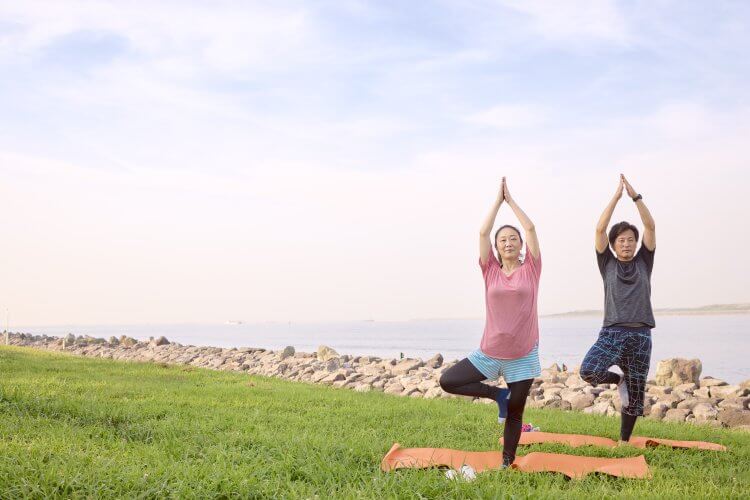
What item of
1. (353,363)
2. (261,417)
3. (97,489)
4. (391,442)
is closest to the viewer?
(97,489)

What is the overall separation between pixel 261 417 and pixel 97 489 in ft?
11.0

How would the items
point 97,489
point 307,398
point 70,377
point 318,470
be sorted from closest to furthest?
1. point 97,489
2. point 318,470
3. point 307,398
4. point 70,377

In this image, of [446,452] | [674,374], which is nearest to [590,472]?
[446,452]

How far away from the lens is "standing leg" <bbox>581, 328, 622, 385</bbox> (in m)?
5.80

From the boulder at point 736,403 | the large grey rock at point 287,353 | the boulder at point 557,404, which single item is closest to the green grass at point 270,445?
the boulder at point 557,404

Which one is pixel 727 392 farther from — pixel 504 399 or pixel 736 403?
pixel 504 399

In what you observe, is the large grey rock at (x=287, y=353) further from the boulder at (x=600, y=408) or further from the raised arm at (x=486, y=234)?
the raised arm at (x=486, y=234)

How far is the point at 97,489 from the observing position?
3902 mm

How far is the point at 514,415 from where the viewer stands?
4.87m

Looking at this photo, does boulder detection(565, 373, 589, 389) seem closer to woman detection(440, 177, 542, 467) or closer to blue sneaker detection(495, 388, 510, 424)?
blue sneaker detection(495, 388, 510, 424)

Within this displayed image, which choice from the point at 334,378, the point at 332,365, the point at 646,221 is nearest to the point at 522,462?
the point at 646,221

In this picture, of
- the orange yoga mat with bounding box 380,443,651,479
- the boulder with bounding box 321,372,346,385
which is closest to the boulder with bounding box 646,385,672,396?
the orange yoga mat with bounding box 380,443,651,479

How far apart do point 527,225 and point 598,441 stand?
8.24 feet

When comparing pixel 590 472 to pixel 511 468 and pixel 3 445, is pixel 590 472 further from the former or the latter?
pixel 3 445
